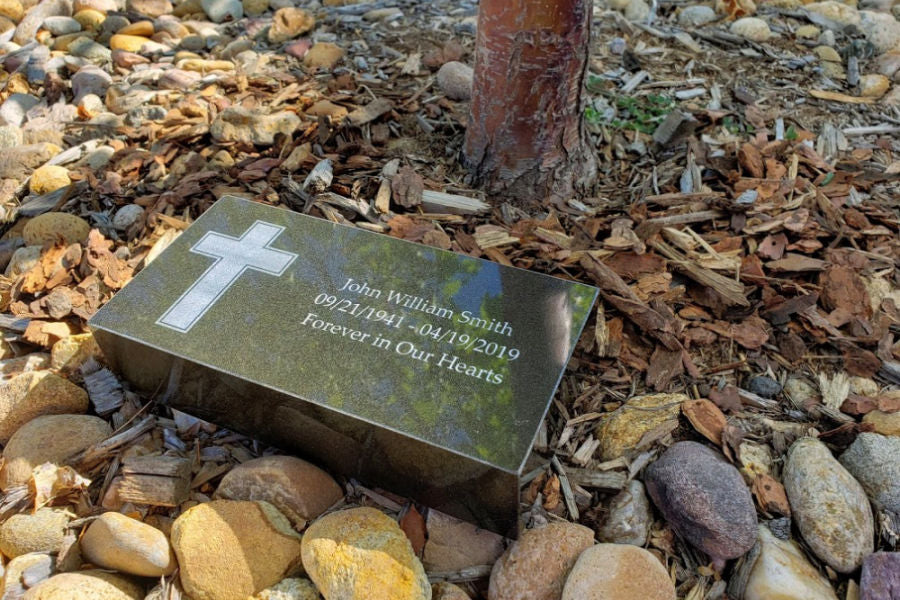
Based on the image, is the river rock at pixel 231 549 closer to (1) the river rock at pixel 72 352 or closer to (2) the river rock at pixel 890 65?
(1) the river rock at pixel 72 352

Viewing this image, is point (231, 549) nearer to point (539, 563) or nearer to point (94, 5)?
point (539, 563)

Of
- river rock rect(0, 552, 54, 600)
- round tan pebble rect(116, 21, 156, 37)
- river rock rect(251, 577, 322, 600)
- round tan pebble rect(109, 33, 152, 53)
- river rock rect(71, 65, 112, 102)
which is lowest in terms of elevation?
river rock rect(0, 552, 54, 600)

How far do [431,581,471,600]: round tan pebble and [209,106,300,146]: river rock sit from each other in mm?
2355

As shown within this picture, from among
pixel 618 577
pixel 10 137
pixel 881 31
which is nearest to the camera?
pixel 618 577

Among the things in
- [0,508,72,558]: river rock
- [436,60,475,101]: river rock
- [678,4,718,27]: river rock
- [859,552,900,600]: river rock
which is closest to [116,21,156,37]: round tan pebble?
[436,60,475,101]: river rock

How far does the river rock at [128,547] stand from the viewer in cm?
196

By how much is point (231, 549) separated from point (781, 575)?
1.55 meters

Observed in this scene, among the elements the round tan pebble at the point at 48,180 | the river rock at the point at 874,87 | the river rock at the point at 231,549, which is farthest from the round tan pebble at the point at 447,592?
the river rock at the point at 874,87

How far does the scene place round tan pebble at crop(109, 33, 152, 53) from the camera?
4.66 meters

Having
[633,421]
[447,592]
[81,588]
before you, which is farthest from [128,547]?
[633,421]

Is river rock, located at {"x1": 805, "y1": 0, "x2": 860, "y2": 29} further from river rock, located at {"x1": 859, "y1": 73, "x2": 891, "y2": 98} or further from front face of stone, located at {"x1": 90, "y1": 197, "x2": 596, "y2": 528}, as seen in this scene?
front face of stone, located at {"x1": 90, "y1": 197, "x2": 596, "y2": 528}

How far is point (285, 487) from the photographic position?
2.12 meters

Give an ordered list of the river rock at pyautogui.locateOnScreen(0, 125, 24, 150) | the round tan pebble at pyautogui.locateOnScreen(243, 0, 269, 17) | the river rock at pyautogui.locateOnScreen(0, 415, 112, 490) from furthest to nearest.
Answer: the round tan pebble at pyautogui.locateOnScreen(243, 0, 269, 17), the river rock at pyautogui.locateOnScreen(0, 125, 24, 150), the river rock at pyautogui.locateOnScreen(0, 415, 112, 490)

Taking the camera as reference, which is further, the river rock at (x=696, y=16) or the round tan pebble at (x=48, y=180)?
the river rock at (x=696, y=16)
